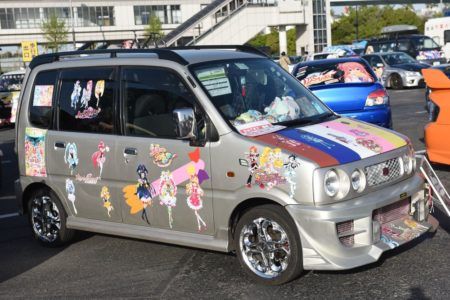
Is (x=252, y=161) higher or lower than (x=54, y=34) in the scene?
lower

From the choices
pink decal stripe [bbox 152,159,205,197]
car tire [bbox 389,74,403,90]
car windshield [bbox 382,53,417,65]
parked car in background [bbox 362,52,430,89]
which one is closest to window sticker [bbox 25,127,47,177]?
pink decal stripe [bbox 152,159,205,197]

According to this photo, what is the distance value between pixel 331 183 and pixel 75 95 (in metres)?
2.82

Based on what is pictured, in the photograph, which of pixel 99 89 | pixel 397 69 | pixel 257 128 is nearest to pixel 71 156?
pixel 99 89

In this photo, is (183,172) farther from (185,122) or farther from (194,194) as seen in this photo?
(185,122)

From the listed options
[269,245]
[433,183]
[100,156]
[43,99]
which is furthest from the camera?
[43,99]

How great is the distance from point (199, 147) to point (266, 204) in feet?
2.40

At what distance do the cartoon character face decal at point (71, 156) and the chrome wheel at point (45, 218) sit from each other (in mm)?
582

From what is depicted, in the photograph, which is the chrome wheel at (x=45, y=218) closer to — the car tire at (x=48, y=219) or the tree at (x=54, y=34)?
the car tire at (x=48, y=219)

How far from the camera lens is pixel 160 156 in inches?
204

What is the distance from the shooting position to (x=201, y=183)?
496 cm

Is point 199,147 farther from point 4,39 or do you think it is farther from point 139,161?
point 4,39

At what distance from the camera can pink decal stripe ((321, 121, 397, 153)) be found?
16.1ft

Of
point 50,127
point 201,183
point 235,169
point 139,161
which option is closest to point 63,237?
point 50,127

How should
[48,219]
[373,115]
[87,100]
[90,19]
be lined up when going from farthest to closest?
1. [90,19]
2. [373,115]
3. [48,219]
4. [87,100]
